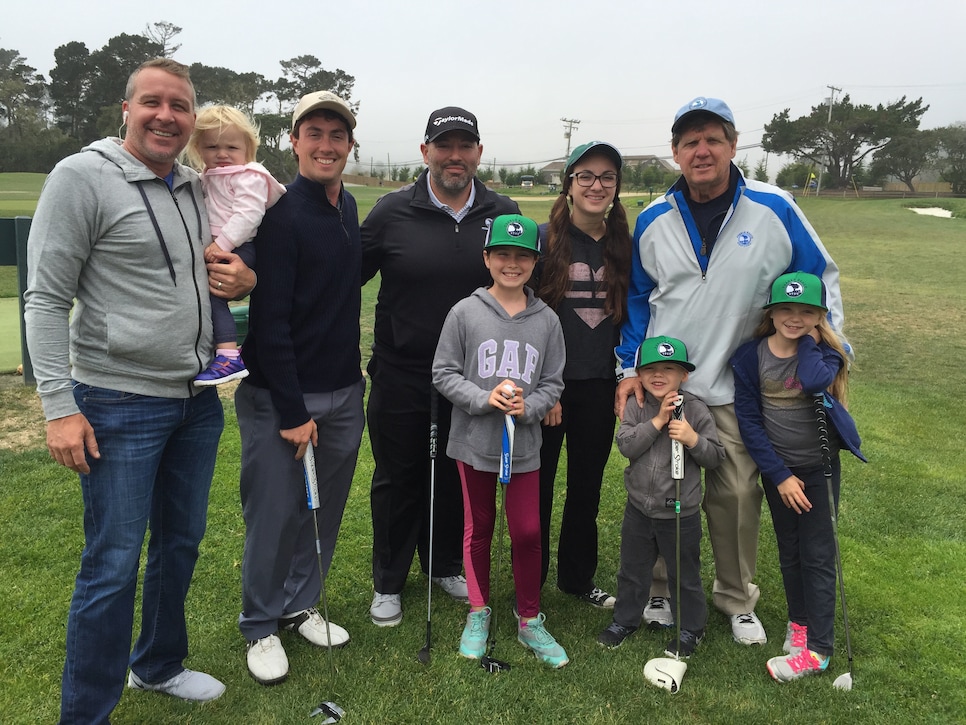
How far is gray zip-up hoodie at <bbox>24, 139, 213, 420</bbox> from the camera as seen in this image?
2.29m

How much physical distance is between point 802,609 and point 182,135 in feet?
11.4

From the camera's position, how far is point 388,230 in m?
3.64

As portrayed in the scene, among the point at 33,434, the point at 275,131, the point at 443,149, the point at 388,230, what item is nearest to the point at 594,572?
the point at 388,230

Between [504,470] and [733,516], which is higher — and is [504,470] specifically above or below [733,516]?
above

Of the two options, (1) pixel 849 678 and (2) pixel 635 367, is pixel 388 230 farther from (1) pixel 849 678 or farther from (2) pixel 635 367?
(1) pixel 849 678

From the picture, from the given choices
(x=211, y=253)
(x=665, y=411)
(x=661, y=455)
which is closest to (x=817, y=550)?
(x=661, y=455)

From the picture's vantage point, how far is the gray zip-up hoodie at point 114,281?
229 centimetres

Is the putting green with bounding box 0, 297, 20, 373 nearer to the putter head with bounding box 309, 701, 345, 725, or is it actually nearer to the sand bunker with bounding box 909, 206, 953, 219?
the putter head with bounding box 309, 701, 345, 725

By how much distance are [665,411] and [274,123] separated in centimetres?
6110

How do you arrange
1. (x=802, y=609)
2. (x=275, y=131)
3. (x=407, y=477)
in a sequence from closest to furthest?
(x=802, y=609), (x=407, y=477), (x=275, y=131)

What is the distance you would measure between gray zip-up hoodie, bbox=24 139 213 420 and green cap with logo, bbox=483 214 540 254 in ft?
4.22

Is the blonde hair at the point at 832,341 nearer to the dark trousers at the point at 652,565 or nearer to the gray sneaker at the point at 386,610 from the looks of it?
the dark trousers at the point at 652,565

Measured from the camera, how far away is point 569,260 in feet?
11.6

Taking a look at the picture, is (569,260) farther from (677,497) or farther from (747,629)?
(747,629)
